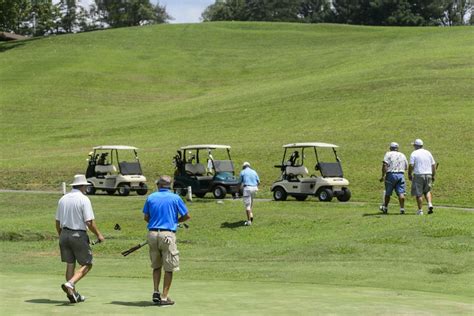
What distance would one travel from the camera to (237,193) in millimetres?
35250

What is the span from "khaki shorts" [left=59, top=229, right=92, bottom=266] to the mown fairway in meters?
0.60

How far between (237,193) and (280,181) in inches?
105

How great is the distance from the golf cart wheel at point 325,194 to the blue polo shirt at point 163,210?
62.4 feet

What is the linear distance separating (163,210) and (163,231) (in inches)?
11.8

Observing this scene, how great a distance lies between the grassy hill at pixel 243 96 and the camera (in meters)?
43.3

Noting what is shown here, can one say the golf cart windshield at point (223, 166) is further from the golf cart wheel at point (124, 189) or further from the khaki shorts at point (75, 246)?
the khaki shorts at point (75, 246)

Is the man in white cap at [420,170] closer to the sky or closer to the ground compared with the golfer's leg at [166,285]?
closer to the sky

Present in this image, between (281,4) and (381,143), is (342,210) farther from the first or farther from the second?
(281,4)

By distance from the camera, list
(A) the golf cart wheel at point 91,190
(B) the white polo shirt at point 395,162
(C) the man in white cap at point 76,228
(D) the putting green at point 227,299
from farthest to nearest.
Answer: (A) the golf cart wheel at point 91,190 < (B) the white polo shirt at point 395,162 < (C) the man in white cap at point 76,228 < (D) the putting green at point 227,299

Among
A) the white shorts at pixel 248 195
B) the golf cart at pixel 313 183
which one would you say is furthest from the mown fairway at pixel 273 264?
the golf cart at pixel 313 183

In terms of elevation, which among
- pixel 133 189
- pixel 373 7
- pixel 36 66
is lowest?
pixel 133 189

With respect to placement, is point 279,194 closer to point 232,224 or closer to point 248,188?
point 232,224

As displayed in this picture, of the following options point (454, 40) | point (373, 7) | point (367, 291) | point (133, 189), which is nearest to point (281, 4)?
point (373, 7)

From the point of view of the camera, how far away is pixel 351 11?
139875mm
